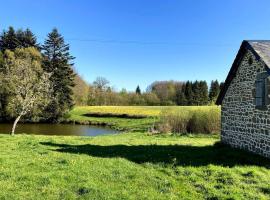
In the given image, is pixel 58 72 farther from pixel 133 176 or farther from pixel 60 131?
pixel 133 176

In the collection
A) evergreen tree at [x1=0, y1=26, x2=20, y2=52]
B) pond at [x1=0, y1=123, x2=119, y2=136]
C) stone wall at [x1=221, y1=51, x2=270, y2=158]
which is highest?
evergreen tree at [x1=0, y1=26, x2=20, y2=52]

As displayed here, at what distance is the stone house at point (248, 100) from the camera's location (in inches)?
485

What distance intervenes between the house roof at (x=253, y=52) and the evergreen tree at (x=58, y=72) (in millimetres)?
33316

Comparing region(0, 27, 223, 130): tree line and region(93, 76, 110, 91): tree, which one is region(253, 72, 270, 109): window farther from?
region(93, 76, 110, 91): tree

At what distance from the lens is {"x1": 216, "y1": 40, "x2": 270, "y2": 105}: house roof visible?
12.7m

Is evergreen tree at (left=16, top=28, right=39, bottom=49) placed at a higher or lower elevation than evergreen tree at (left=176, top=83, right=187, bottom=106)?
higher

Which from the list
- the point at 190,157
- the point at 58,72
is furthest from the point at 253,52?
the point at 58,72

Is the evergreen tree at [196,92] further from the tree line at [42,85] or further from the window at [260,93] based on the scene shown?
the window at [260,93]

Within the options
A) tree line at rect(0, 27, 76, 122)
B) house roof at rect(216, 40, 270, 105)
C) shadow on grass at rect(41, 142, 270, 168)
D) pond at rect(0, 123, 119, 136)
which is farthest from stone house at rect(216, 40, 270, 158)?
tree line at rect(0, 27, 76, 122)

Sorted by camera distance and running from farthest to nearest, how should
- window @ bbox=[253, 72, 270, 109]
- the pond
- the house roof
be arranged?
the pond
the house roof
window @ bbox=[253, 72, 270, 109]

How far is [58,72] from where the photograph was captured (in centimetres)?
4800

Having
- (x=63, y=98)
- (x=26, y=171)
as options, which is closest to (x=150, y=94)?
(x=63, y=98)

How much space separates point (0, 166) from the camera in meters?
9.89

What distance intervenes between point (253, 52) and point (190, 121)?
15.6m
